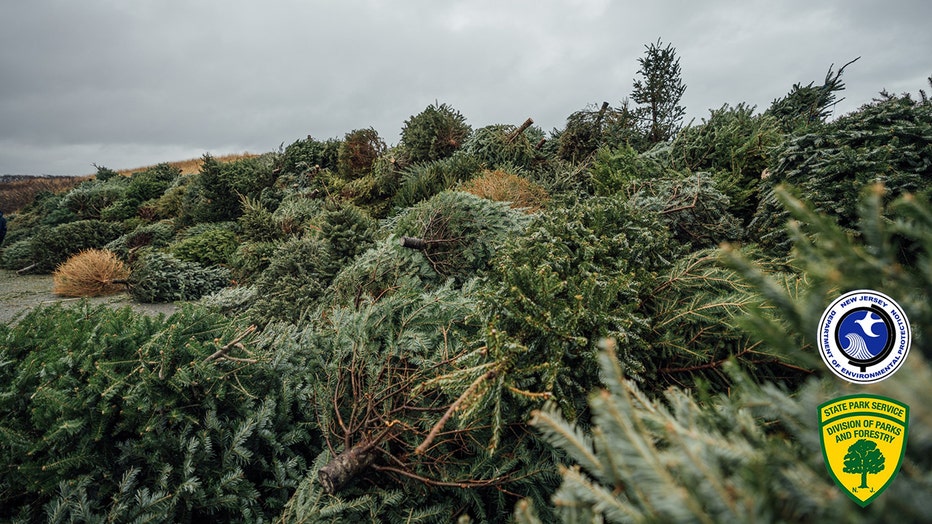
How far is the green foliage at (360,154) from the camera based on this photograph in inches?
361

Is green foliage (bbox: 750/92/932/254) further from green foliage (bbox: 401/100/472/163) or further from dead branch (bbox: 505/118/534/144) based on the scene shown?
green foliage (bbox: 401/100/472/163)

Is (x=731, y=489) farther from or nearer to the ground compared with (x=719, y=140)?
nearer to the ground

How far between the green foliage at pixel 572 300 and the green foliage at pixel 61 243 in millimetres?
11340

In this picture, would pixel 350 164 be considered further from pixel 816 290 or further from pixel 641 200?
pixel 816 290

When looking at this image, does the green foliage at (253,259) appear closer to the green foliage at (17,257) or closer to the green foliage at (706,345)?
the green foliage at (706,345)

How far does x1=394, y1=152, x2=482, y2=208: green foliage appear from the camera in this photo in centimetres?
669

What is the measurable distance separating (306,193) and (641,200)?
7.05 metres

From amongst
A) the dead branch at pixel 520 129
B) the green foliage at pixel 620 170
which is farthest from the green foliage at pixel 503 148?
the green foliage at pixel 620 170

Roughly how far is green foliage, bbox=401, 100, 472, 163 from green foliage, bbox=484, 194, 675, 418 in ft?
20.7

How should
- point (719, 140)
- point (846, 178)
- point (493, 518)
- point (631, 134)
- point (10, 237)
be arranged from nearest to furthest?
point (493, 518) → point (846, 178) → point (719, 140) → point (631, 134) → point (10, 237)

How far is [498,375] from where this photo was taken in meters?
1.84

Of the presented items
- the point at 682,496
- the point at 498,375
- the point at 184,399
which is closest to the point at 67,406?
the point at 184,399

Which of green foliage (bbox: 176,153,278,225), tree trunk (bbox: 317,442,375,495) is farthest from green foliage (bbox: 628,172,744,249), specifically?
green foliage (bbox: 176,153,278,225)

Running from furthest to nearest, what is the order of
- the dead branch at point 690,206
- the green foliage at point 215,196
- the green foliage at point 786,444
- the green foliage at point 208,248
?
the green foliage at point 215,196 < the green foliage at point 208,248 < the dead branch at point 690,206 < the green foliage at point 786,444
